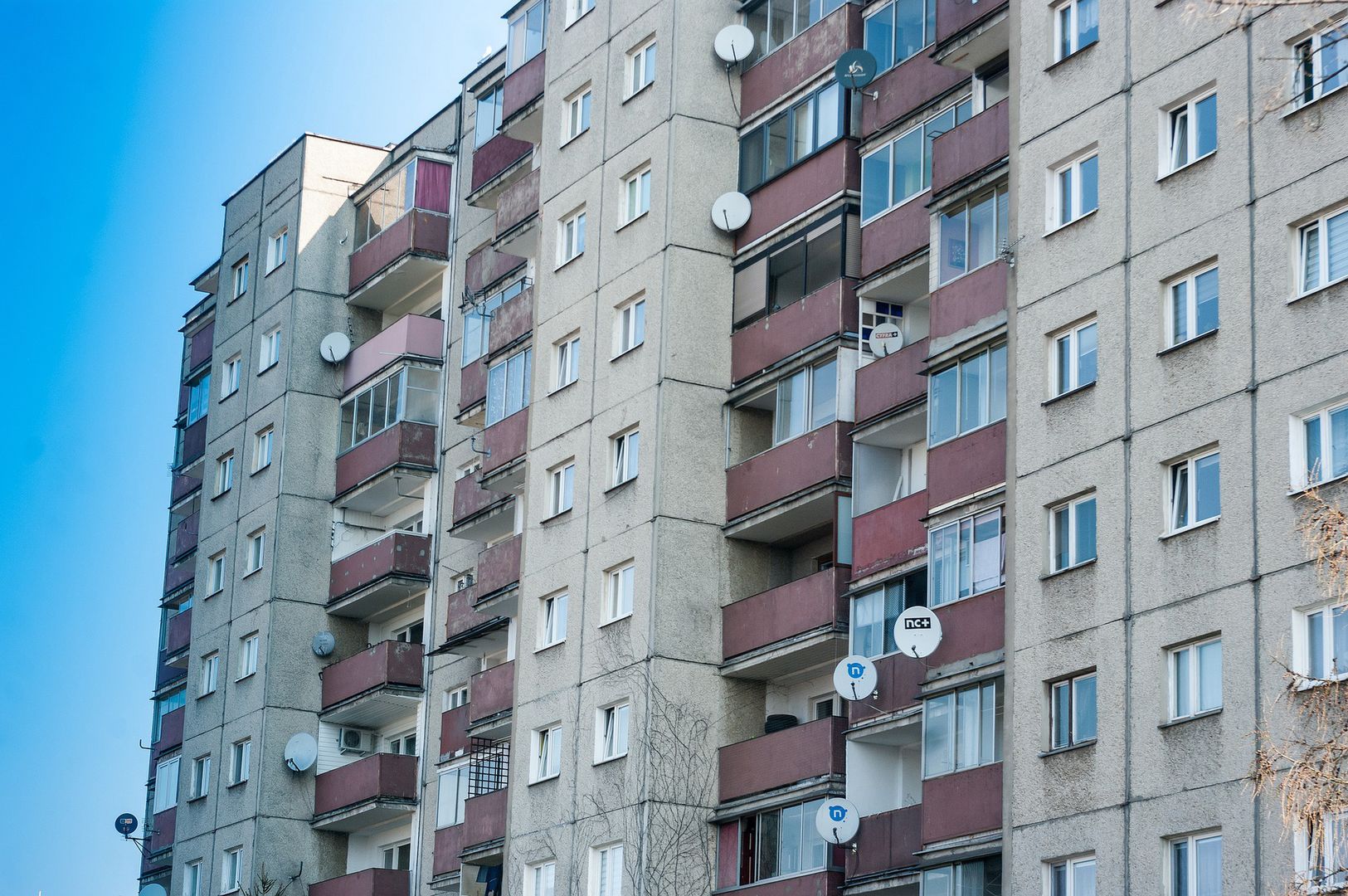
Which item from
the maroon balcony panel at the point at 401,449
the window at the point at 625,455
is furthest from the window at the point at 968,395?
the maroon balcony panel at the point at 401,449

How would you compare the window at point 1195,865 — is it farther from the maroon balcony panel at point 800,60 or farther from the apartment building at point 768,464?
the maroon balcony panel at point 800,60

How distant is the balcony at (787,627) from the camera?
43906 mm

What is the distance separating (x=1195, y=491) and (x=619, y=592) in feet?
53.0

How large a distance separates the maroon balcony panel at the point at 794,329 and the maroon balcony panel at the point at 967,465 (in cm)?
539

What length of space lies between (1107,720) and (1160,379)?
501 cm

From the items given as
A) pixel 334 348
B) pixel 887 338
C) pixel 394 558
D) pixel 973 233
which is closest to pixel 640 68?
pixel 887 338

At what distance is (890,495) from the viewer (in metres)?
44.4

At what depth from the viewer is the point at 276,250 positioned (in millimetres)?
67375

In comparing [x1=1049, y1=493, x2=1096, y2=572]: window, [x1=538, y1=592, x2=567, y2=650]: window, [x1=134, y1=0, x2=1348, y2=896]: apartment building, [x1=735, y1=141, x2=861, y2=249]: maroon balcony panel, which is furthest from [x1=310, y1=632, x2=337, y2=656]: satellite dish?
[x1=1049, y1=493, x2=1096, y2=572]: window

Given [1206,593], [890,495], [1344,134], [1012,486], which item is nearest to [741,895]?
[890,495]

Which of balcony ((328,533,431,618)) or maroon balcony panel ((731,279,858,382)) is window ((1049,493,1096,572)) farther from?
balcony ((328,533,431,618))

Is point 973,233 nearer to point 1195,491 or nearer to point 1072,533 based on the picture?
point 1072,533

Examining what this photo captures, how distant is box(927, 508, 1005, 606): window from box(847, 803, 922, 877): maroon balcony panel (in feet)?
12.0

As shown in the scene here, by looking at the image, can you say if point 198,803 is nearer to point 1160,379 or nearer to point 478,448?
point 478,448
